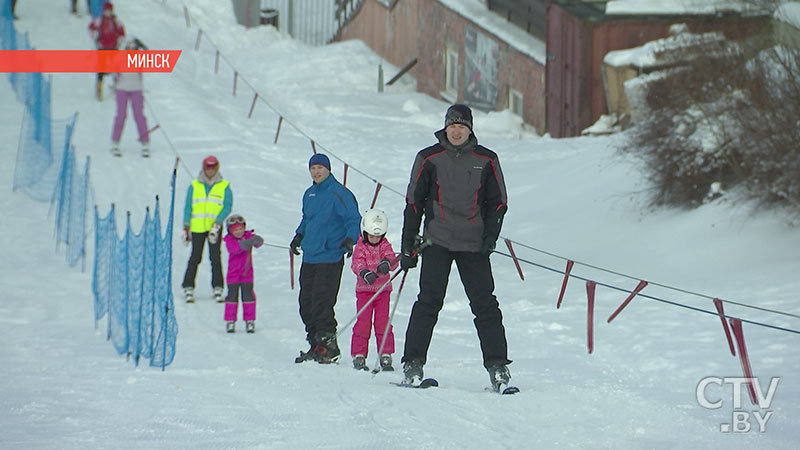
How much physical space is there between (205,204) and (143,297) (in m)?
2.84

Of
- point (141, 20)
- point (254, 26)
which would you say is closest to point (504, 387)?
point (141, 20)

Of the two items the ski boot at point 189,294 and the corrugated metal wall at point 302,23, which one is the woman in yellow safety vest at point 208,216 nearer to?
the ski boot at point 189,294

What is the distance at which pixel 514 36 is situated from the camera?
69.5 feet

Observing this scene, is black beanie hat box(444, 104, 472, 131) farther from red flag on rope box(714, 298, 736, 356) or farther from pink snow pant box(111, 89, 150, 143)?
pink snow pant box(111, 89, 150, 143)

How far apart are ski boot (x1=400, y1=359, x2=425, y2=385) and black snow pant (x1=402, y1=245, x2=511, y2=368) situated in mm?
58

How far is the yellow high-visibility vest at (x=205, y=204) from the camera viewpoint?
37.2 feet

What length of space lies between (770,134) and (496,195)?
16.8ft

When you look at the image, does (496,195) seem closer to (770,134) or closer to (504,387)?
(504,387)

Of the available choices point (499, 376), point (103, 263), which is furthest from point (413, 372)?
point (103, 263)

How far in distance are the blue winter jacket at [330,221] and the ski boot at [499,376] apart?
188 cm

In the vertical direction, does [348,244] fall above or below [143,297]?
above

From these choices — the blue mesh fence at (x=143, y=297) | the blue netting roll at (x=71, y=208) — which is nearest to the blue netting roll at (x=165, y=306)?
the blue mesh fence at (x=143, y=297)

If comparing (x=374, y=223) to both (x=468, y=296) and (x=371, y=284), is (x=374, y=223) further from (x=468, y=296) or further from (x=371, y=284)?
(x=468, y=296)

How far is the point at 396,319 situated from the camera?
1093 cm
